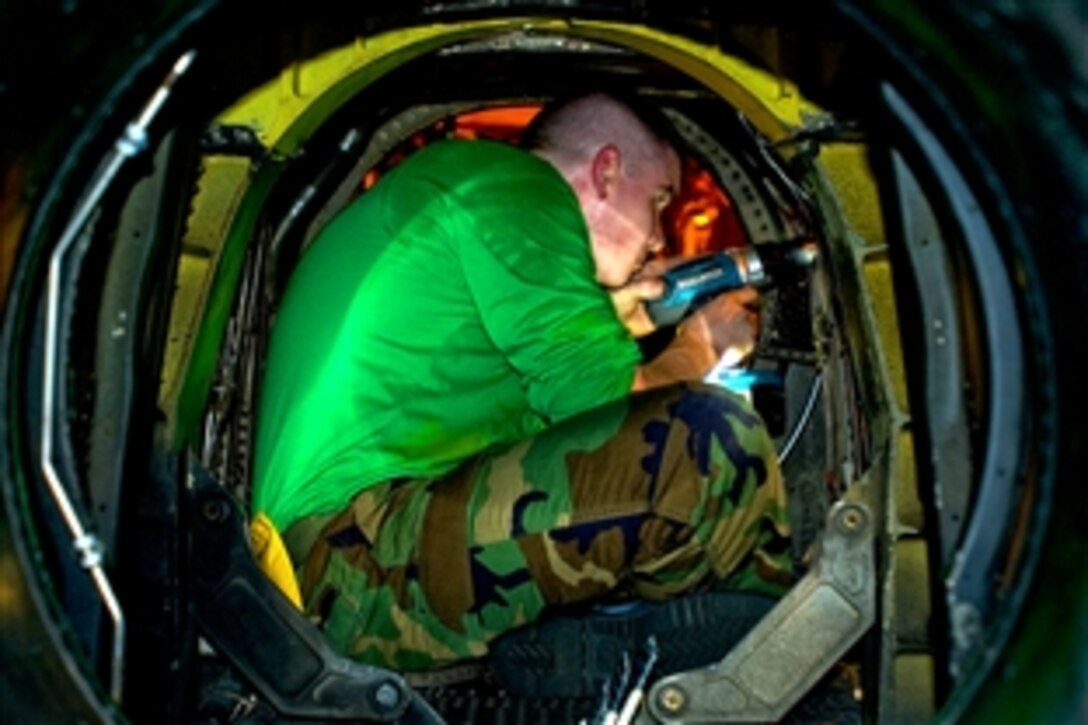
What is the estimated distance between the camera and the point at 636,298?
4906 mm

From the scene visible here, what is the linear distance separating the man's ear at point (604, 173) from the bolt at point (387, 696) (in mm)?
1488

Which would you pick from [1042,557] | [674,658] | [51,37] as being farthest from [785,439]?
[51,37]

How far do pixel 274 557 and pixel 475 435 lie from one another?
557 mm

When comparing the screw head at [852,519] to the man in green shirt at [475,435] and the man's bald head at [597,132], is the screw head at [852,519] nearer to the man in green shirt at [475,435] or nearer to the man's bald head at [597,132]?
the man in green shirt at [475,435]

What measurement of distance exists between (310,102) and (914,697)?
1.77 meters

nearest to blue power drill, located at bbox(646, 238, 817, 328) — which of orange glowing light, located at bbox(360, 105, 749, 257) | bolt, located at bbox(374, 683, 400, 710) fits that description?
orange glowing light, located at bbox(360, 105, 749, 257)

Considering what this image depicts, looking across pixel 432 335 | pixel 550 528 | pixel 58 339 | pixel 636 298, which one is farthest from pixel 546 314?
pixel 58 339

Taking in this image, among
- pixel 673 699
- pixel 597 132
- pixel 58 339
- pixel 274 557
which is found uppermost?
pixel 597 132

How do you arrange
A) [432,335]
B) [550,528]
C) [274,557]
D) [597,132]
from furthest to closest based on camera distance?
1. [597,132]
2. [432,335]
3. [274,557]
4. [550,528]

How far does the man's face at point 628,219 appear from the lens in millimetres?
4855

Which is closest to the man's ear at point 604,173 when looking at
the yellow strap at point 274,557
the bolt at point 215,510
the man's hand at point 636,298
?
the man's hand at point 636,298

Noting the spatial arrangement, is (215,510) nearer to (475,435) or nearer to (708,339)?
(475,435)

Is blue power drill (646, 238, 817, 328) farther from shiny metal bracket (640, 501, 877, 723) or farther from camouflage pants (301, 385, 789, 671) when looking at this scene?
shiny metal bracket (640, 501, 877, 723)

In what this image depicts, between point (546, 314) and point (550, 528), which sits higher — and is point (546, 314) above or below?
above
